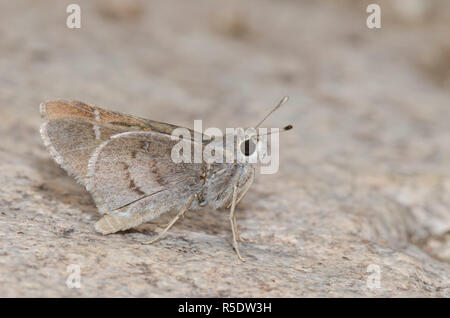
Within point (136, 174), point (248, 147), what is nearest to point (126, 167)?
point (136, 174)

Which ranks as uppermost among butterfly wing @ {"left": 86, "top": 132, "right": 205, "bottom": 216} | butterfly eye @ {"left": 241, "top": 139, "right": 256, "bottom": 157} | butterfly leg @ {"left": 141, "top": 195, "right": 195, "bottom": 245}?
butterfly eye @ {"left": 241, "top": 139, "right": 256, "bottom": 157}

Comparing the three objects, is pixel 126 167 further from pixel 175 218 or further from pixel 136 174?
pixel 175 218

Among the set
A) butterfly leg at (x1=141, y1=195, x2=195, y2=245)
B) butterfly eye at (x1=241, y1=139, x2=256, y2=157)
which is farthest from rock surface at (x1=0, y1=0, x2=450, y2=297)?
butterfly eye at (x1=241, y1=139, x2=256, y2=157)

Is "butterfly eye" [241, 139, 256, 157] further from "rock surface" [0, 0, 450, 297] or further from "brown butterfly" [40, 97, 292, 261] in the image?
"rock surface" [0, 0, 450, 297]

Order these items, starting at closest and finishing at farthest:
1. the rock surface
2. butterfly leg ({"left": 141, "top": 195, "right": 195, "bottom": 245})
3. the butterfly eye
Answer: the rock surface < butterfly leg ({"left": 141, "top": 195, "right": 195, "bottom": 245}) < the butterfly eye

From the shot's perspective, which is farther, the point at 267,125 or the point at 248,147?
the point at 267,125

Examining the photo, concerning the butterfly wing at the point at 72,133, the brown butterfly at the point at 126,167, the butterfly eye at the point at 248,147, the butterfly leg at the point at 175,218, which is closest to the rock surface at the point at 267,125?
the butterfly leg at the point at 175,218
